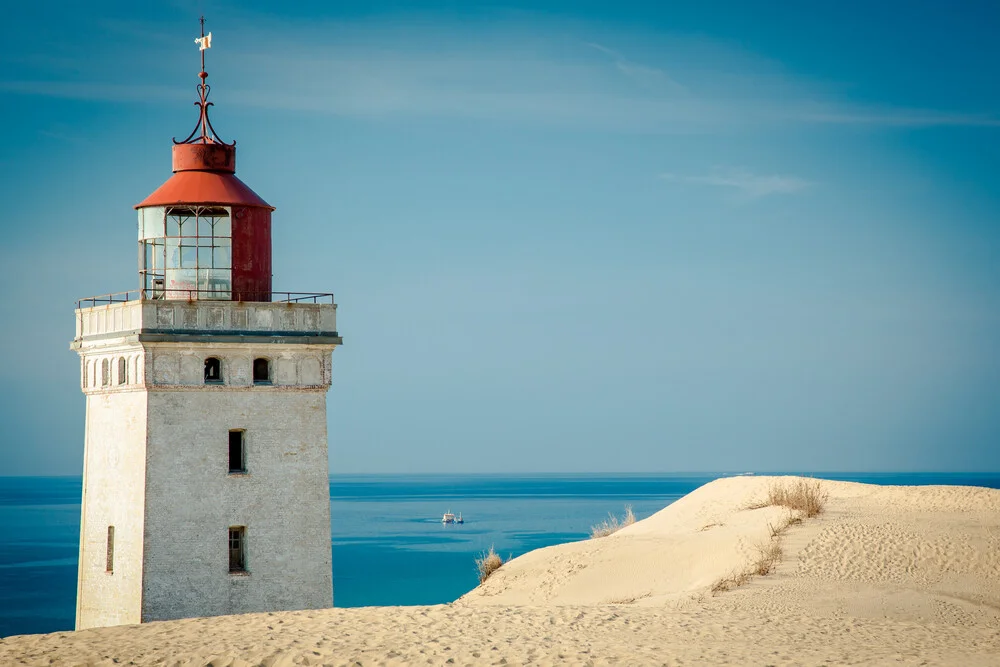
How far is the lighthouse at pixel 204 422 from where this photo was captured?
22.3 meters

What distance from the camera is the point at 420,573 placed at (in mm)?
65312

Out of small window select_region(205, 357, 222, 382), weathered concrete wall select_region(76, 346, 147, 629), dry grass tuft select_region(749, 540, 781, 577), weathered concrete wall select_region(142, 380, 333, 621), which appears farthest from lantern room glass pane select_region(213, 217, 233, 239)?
dry grass tuft select_region(749, 540, 781, 577)

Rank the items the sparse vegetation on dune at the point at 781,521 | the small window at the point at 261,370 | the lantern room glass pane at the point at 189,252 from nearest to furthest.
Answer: the sparse vegetation on dune at the point at 781,521
the small window at the point at 261,370
the lantern room glass pane at the point at 189,252

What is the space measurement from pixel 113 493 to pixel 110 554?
112 centimetres

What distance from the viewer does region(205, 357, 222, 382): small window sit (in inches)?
910

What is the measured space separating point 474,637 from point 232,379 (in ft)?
26.0

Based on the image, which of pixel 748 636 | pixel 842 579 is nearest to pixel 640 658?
pixel 748 636

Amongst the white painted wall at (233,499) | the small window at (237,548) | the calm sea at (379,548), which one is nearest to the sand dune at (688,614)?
the white painted wall at (233,499)

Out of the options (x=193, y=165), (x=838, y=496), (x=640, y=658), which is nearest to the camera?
(x=640, y=658)

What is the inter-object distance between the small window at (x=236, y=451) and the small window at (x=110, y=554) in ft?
8.21

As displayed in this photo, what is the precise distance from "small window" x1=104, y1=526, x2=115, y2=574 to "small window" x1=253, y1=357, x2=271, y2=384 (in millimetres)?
3805

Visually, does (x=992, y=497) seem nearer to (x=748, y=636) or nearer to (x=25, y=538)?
(x=748, y=636)

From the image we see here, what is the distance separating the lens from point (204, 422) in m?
22.7

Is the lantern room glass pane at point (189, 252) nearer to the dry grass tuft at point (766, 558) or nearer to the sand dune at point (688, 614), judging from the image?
the sand dune at point (688, 614)
